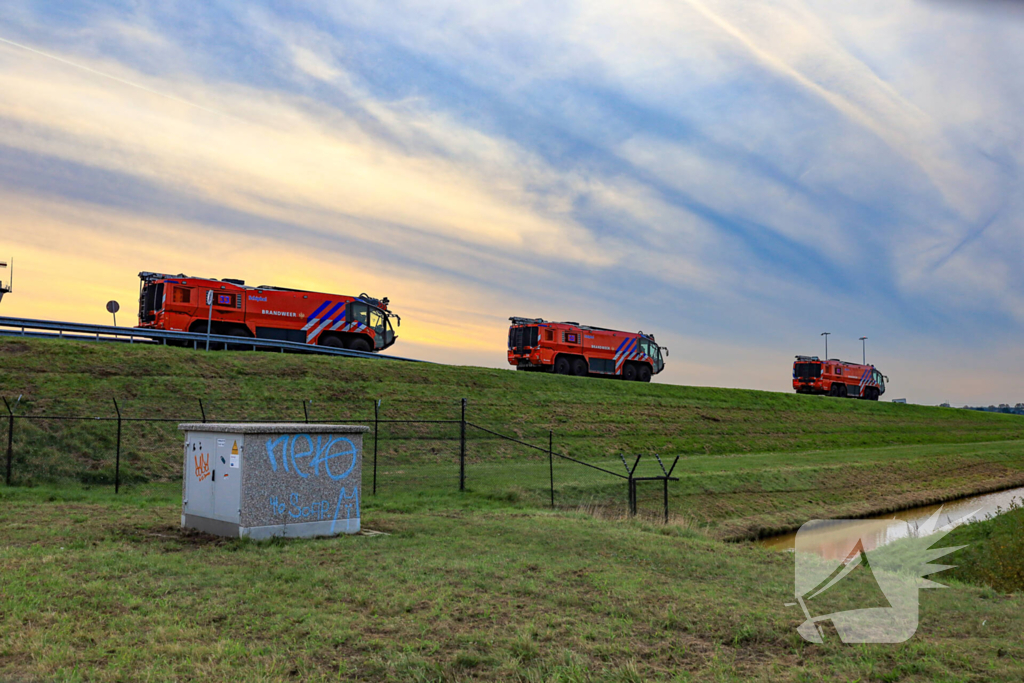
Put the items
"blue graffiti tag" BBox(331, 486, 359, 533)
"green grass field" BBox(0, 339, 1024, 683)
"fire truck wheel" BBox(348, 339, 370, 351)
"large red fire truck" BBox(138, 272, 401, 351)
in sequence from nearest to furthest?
"green grass field" BBox(0, 339, 1024, 683)
"blue graffiti tag" BBox(331, 486, 359, 533)
"large red fire truck" BBox(138, 272, 401, 351)
"fire truck wheel" BBox(348, 339, 370, 351)

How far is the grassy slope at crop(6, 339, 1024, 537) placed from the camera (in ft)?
65.1

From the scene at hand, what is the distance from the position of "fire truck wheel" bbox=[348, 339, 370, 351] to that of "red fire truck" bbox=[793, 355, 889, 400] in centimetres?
4158

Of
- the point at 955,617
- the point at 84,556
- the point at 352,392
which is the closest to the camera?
the point at 955,617

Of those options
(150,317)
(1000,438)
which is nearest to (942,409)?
(1000,438)

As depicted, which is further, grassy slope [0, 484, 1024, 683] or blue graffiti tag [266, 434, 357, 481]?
blue graffiti tag [266, 434, 357, 481]

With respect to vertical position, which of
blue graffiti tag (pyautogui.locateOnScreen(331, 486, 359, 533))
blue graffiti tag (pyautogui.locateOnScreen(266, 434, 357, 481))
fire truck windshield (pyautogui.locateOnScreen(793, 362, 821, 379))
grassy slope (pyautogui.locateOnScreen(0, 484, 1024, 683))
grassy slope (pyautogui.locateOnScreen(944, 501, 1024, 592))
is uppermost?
fire truck windshield (pyautogui.locateOnScreen(793, 362, 821, 379))

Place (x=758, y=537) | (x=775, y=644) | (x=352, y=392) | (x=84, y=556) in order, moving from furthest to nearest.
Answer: (x=352, y=392)
(x=758, y=537)
(x=84, y=556)
(x=775, y=644)

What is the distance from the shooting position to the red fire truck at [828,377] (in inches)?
2453

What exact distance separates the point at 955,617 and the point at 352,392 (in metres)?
23.0

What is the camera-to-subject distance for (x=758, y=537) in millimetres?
20266

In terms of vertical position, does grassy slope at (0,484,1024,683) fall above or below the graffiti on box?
below

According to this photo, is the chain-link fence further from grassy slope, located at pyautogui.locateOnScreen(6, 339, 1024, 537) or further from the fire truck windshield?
the fire truck windshield

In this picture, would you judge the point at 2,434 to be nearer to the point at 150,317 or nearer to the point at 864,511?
the point at 150,317

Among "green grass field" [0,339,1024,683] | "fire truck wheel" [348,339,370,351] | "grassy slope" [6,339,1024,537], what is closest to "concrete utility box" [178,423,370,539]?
"green grass field" [0,339,1024,683]
